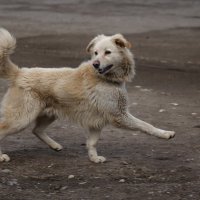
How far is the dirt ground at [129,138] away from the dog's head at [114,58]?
875 mm

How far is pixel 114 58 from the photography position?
754cm

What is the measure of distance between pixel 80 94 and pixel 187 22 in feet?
40.2

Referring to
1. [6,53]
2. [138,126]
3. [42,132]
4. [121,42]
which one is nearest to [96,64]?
[121,42]

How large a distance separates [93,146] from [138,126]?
0.50 meters

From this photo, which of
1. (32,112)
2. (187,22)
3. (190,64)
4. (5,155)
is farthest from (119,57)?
(187,22)

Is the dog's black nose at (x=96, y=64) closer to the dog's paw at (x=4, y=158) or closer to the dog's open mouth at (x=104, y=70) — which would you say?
the dog's open mouth at (x=104, y=70)

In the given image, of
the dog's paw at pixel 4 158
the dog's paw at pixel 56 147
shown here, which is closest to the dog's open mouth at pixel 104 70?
the dog's paw at pixel 56 147

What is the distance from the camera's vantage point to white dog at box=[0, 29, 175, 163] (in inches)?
300

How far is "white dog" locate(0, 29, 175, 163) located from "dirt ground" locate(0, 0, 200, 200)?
37 cm

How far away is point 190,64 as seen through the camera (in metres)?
14.0

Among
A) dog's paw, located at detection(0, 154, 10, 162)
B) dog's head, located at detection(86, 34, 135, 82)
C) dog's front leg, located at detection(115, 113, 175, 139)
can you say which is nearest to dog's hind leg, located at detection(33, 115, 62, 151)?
dog's paw, located at detection(0, 154, 10, 162)

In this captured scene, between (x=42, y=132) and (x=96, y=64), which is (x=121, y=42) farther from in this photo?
(x=42, y=132)

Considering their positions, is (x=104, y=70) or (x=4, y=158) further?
(x=4, y=158)

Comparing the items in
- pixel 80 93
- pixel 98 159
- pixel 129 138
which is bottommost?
pixel 129 138
